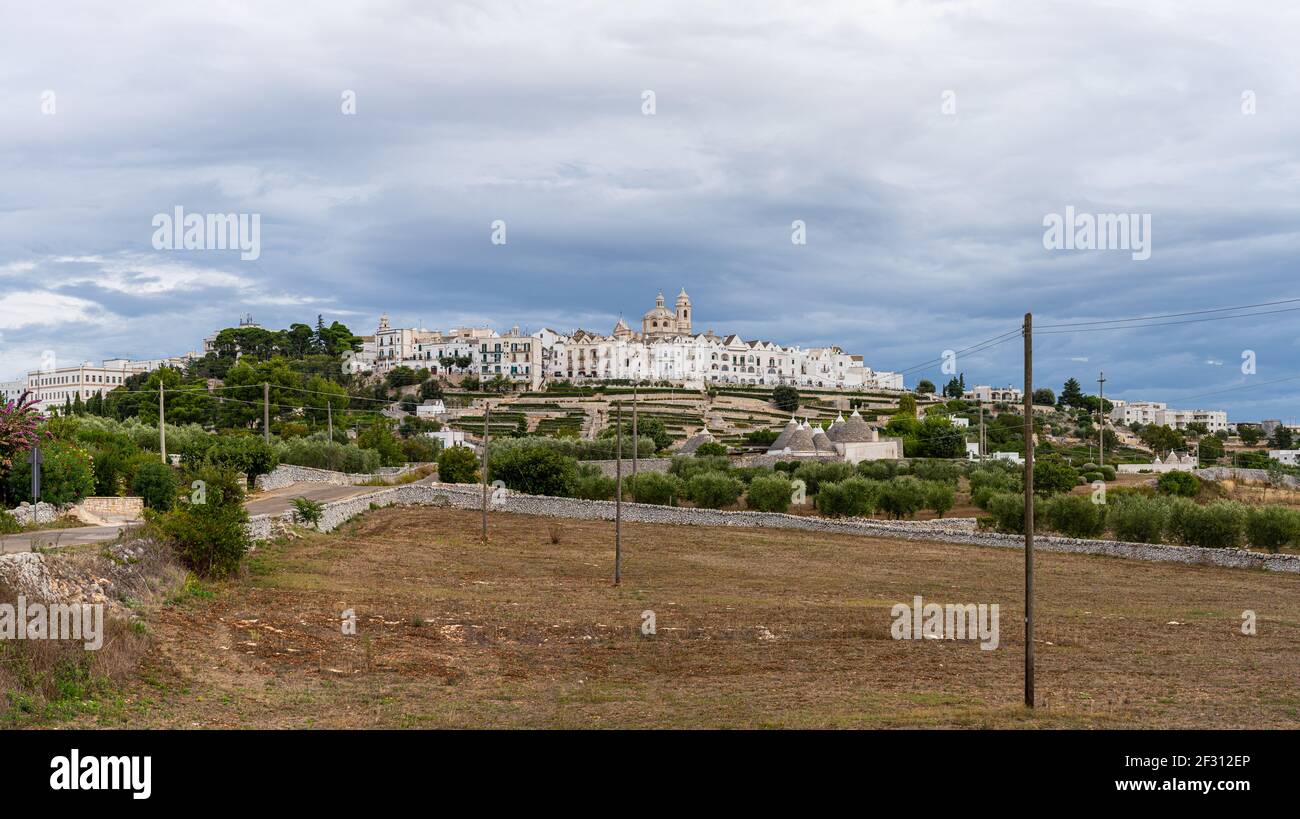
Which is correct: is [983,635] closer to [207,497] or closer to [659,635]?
[659,635]

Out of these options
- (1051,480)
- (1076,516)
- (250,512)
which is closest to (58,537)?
(250,512)

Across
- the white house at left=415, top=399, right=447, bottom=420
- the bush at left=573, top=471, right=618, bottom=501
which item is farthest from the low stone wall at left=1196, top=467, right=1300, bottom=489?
the white house at left=415, top=399, right=447, bottom=420

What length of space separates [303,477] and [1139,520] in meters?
47.5

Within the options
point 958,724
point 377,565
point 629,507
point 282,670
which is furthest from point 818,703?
point 629,507

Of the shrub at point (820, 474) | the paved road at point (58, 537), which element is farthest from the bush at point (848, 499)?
the paved road at point (58, 537)

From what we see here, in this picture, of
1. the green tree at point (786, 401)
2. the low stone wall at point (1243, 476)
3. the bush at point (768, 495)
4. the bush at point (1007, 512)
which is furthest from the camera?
the green tree at point (786, 401)

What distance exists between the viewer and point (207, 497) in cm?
2680

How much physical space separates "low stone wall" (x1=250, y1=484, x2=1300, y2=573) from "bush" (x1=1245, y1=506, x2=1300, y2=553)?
2.88 m

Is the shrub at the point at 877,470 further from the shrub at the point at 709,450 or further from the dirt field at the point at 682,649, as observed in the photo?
the dirt field at the point at 682,649

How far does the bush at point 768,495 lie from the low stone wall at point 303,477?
982 inches

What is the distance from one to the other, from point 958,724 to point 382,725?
8.23m

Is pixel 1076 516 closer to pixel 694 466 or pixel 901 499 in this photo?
pixel 901 499

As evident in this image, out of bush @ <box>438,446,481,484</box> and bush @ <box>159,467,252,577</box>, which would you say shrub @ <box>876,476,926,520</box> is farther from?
bush @ <box>159,467,252,577</box>

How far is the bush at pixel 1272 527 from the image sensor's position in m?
43.3
